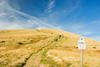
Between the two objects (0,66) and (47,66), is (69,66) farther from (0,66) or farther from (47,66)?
(0,66)

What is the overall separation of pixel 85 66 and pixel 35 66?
8.35 metres

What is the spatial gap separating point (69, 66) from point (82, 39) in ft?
19.3

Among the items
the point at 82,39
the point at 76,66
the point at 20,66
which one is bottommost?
the point at 20,66

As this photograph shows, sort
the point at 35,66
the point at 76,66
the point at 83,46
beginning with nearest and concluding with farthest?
the point at 83,46 < the point at 76,66 < the point at 35,66

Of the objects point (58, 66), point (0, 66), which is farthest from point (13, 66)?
point (58, 66)

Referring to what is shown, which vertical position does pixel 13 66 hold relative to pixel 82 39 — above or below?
below

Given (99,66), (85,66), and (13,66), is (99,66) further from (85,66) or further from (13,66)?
(13,66)

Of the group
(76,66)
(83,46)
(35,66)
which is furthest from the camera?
(35,66)

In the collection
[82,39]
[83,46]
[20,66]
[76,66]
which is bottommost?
[20,66]

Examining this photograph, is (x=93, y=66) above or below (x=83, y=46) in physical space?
below

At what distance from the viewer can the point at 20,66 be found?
1404 centimetres

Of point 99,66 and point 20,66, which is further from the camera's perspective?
point 20,66

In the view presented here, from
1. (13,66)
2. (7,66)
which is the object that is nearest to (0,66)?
(7,66)

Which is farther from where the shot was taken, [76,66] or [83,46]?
[76,66]
